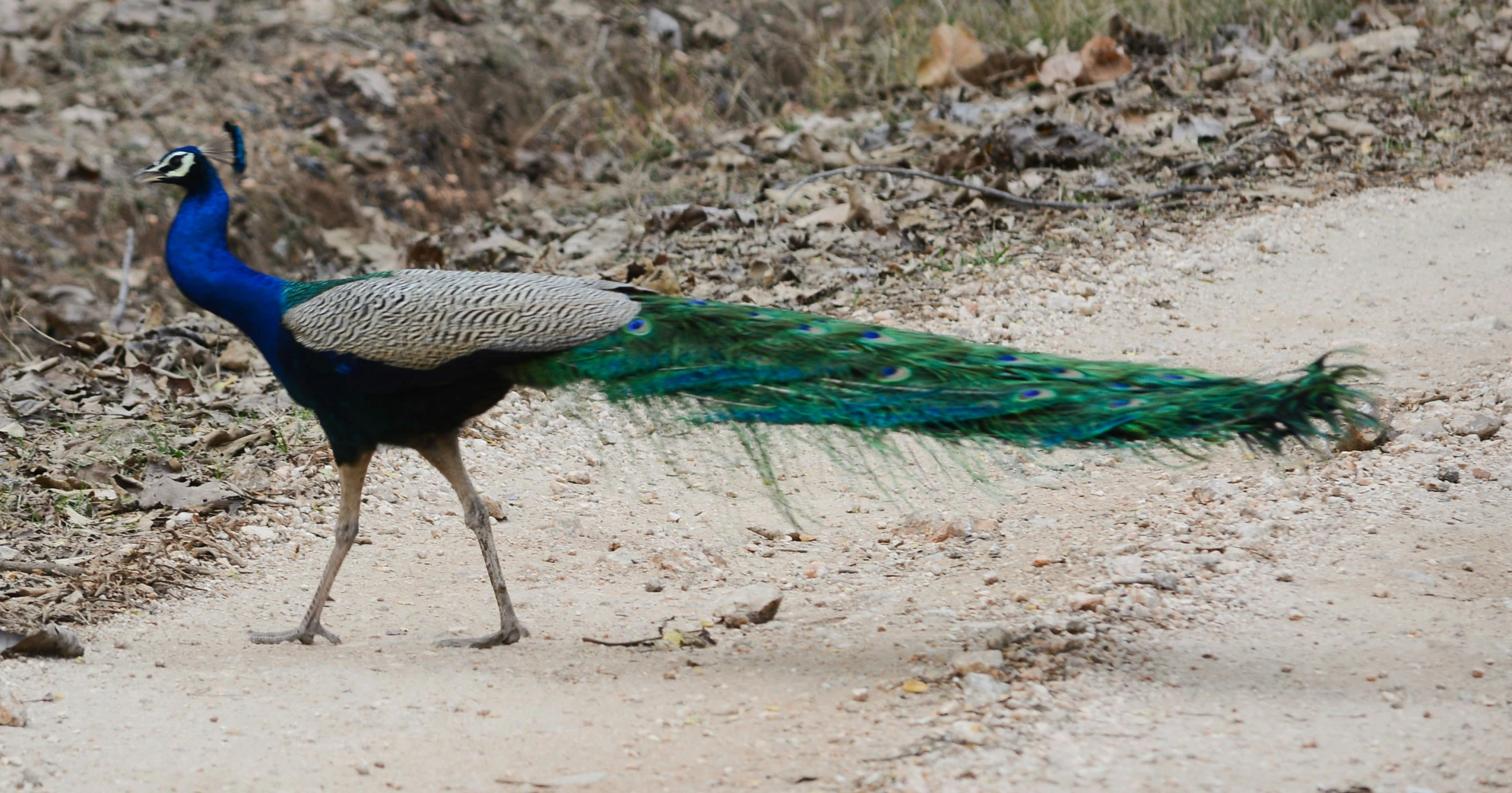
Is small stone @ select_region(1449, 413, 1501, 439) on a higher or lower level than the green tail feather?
lower

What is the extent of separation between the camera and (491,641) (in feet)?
13.2

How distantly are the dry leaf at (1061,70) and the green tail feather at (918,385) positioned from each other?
5.87m

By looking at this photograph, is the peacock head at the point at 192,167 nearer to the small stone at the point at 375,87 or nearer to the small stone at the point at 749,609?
the small stone at the point at 749,609

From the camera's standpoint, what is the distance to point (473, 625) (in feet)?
→ 14.0

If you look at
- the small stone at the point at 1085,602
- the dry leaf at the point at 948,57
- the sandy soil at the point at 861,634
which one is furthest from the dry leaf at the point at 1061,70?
the small stone at the point at 1085,602

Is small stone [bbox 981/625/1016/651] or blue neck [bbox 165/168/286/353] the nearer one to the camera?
small stone [bbox 981/625/1016/651]

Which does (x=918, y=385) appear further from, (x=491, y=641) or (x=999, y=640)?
(x=491, y=641)

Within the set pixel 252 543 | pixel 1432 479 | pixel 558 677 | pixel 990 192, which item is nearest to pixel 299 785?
pixel 558 677

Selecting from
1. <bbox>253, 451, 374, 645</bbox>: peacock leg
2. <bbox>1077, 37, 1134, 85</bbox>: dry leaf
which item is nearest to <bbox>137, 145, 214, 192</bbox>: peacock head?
<bbox>253, 451, 374, 645</bbox>: peacock leg

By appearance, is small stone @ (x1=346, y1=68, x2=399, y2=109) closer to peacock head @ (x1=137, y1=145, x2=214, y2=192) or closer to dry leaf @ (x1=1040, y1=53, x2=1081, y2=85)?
dry leaf @ (x1=1040, y1=53, x2=1081, y2=85)

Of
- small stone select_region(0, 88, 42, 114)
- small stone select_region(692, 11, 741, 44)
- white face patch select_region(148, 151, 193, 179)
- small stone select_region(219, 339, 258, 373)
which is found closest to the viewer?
white face patch select_region(148, 151, 193, 179)

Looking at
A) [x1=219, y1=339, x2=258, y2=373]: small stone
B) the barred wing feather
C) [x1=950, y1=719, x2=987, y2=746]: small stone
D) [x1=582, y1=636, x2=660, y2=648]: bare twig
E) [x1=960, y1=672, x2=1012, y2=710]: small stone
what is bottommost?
[x1=582, y1=636, x2=660, y2=648]: bare twig

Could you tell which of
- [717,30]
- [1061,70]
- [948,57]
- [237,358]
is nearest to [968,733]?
[237,358]

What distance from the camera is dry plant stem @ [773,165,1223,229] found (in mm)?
7578
